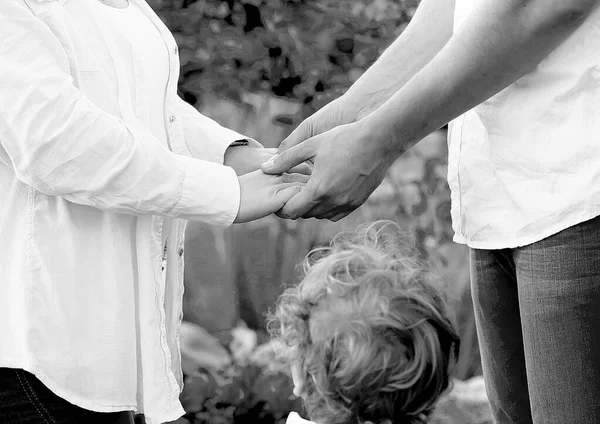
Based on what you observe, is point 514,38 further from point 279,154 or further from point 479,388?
point 479,388

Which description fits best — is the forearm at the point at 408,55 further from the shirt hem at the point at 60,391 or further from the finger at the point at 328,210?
the shirt hem at the point at 60,391

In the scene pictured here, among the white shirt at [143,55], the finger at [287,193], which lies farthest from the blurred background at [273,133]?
the white shirt at [143,55]

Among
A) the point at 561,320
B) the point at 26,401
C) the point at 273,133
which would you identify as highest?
the point at 561,320

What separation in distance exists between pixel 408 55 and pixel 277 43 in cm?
143

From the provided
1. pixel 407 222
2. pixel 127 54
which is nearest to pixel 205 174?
pixel 127 54

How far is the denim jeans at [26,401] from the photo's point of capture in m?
1.71

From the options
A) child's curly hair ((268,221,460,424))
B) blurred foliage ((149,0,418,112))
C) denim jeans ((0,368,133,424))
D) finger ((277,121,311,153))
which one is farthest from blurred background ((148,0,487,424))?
child's curly hair ((268,221,460,424))

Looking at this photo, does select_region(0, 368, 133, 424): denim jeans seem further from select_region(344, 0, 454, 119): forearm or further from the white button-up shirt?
select_region(344, 0, 454, 119): forearm

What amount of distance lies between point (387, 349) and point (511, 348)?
42 centimetres

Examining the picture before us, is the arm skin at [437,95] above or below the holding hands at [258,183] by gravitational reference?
above

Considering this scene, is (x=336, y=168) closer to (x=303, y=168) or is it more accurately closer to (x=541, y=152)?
(x=303, y=168)

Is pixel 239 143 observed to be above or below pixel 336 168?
below

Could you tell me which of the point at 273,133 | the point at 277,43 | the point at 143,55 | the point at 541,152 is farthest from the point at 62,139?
the point at 277,43

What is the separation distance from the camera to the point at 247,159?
2.20 meters
